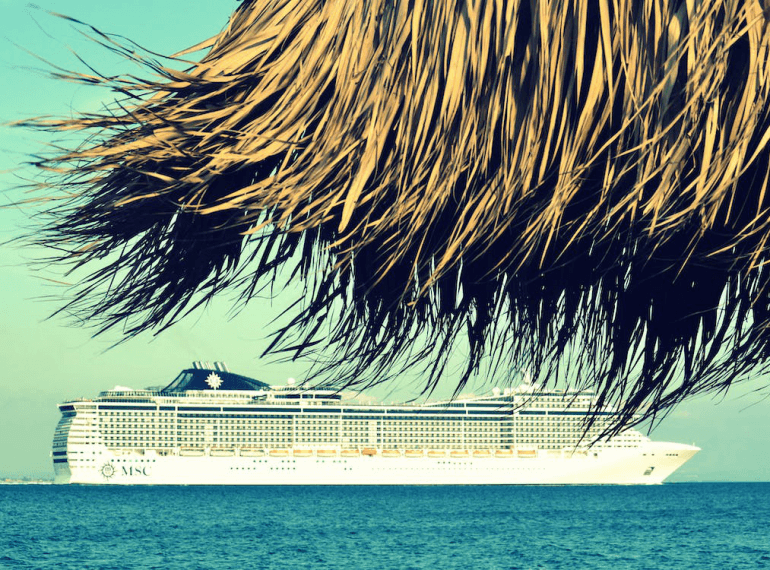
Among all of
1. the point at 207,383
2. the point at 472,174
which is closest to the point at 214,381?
the point at 207,383

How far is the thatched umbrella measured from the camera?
1.09 meters

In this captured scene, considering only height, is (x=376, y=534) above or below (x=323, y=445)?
below

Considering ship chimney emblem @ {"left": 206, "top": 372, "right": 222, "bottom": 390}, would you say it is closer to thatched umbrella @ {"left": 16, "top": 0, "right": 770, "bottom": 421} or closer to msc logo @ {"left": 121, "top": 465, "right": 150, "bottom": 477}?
msc logo @ {"left": 121, "top": 465, "right": 150, "bottom": 477}

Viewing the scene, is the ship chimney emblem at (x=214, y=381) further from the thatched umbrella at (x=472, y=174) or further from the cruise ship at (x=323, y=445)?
the thatched umbrella at (x=472, y=174)

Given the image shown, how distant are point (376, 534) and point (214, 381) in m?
32.2

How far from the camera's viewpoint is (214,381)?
7844 cm

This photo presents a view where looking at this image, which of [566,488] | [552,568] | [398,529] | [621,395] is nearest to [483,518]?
[398,529]

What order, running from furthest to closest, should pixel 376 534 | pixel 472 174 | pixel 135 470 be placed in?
pixel 135 470 → pixel 376 534 → pixel 472 174

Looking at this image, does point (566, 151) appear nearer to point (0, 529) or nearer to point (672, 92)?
point (672, 92)

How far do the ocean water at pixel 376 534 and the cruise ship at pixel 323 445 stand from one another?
2.06 meters

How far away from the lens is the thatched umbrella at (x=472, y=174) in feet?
3.56

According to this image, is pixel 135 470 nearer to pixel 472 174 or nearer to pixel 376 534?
pixel 376 534

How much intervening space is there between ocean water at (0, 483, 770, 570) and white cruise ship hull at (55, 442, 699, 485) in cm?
173

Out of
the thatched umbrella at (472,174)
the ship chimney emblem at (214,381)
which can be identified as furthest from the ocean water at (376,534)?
the thatched umbrella at (472,174)
